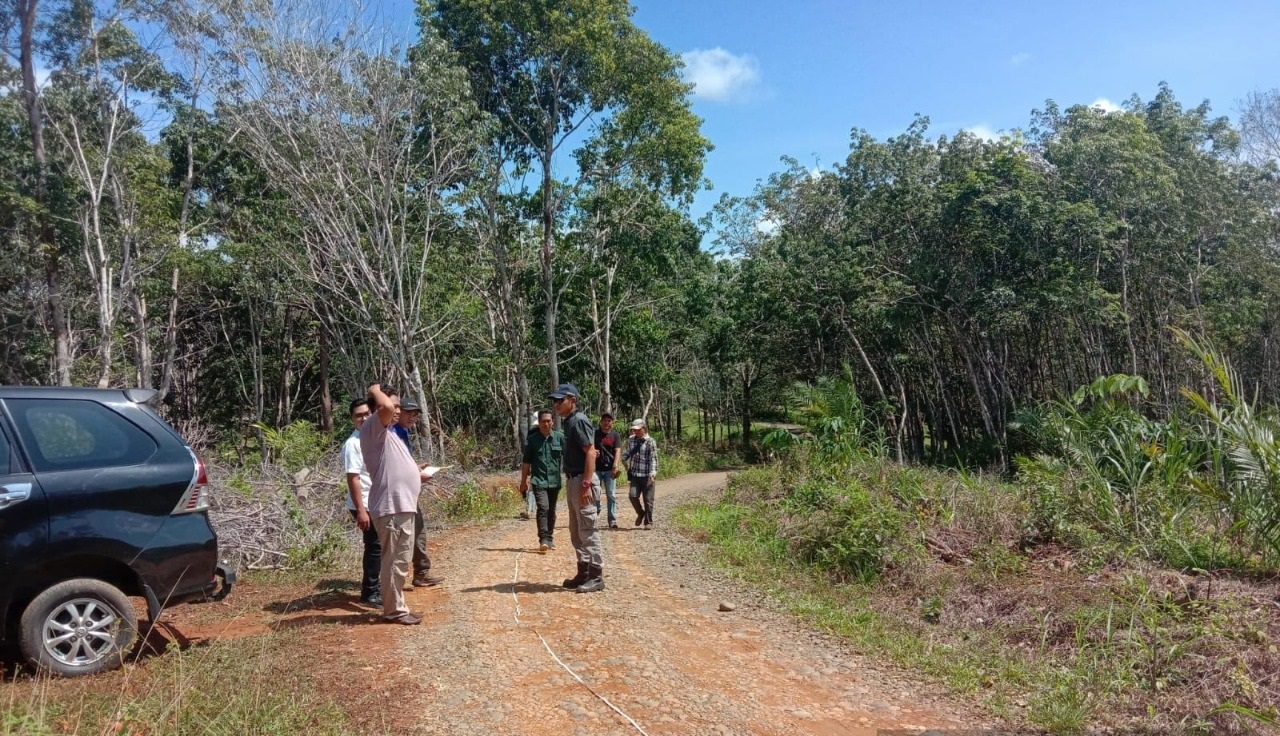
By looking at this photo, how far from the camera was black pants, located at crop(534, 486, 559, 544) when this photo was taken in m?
8.66

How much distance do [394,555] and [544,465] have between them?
2996mm

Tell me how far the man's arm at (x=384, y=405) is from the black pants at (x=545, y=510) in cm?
331

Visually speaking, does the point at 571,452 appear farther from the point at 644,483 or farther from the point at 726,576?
the point at 644,483

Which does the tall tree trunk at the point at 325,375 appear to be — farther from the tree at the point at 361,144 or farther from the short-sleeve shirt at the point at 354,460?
the short-sleeve shirt at the point at 354,460

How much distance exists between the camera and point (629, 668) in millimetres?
4969

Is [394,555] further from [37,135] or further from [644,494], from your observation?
[37,135]

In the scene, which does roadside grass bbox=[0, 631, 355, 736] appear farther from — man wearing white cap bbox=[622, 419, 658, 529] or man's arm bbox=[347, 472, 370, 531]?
man wearing white cap bbox=[622, 419, 658, 529]

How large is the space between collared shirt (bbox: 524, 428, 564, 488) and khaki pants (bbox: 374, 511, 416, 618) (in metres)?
2.76

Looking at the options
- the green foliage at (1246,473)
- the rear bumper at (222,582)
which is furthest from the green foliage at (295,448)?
the green foliage at (1246,473)

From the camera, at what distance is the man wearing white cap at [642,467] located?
38.0 feet

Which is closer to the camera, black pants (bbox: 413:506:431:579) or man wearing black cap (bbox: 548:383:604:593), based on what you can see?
man wearing black cap (bbox: 548:383:604:593)

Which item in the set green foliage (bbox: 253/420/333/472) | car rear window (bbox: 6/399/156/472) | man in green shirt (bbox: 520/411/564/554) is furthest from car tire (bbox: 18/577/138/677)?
green foliage (bbox: 253/420/333/472)

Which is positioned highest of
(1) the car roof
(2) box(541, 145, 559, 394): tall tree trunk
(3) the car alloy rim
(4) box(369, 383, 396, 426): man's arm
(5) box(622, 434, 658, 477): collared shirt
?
(2) box(541, 145, 559, 394): tall tree trunk

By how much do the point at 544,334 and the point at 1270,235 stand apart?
21.3 metres
